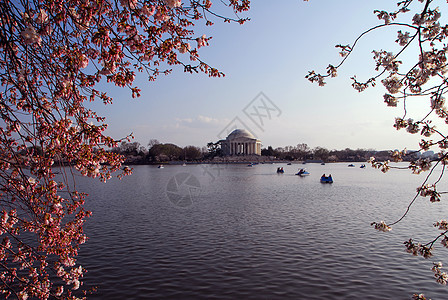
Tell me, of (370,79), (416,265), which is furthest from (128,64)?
(416,265)

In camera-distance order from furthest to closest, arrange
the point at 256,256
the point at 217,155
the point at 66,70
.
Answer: the point at 217,155
the point at 256,256
the point at 66,70

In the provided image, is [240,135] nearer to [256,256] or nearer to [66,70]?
[256,256]

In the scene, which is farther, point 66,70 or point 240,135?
point 240,135

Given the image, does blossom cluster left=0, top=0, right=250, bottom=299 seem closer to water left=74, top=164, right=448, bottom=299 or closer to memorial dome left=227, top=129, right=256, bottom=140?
water left=74, top=164, right=448, bottom=299

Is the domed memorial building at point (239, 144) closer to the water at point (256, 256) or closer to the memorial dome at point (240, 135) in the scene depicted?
the memorial dome at point (240, 135)

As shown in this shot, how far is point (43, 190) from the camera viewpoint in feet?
16.1

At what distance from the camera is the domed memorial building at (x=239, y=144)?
162m

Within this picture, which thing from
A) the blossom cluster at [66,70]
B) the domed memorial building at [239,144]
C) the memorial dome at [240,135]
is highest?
the memorial dome at [240,135]

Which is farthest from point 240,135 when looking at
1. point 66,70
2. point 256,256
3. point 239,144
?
point 66,70

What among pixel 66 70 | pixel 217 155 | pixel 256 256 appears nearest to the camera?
pixel 66 70

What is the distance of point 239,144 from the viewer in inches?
6437

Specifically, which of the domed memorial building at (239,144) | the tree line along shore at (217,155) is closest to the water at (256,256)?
the tree line along shore at (217,155)

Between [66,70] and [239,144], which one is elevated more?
[239,144]

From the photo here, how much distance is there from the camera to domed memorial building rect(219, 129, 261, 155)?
162250 millimetres
